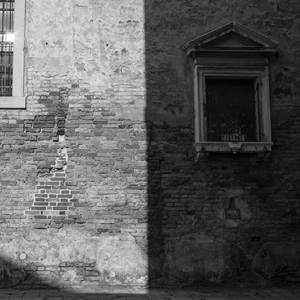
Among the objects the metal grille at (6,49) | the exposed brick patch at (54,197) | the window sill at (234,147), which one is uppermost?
the metal grille at (6,49)

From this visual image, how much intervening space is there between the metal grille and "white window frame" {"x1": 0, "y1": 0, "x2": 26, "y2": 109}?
0.18 m

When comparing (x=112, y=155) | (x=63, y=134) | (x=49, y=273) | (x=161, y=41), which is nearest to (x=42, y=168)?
(x=63, y=134)

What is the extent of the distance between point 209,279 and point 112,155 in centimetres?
253

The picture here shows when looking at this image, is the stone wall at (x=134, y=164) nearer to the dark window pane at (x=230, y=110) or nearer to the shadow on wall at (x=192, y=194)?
the shadow on wall at (x=192, y=194)

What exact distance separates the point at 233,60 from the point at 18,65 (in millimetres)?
3637

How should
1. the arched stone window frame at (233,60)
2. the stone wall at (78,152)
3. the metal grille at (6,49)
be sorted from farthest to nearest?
the metal grille at (6,49)
the arched stone window frame at (233,60)
the stone wall at (78,152)

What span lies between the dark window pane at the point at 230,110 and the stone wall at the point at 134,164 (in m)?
0.37

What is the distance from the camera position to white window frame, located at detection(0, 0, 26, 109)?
7.59 metres

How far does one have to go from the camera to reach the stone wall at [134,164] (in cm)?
728

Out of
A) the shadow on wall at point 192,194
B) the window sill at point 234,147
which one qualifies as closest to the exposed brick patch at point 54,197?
the shadow on wall at point 192,194

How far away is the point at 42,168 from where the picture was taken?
7.47 m

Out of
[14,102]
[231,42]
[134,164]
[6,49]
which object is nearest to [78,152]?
[134,164]

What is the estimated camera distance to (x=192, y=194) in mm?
7551

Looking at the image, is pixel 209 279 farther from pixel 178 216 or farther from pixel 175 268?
pixel 178 216
